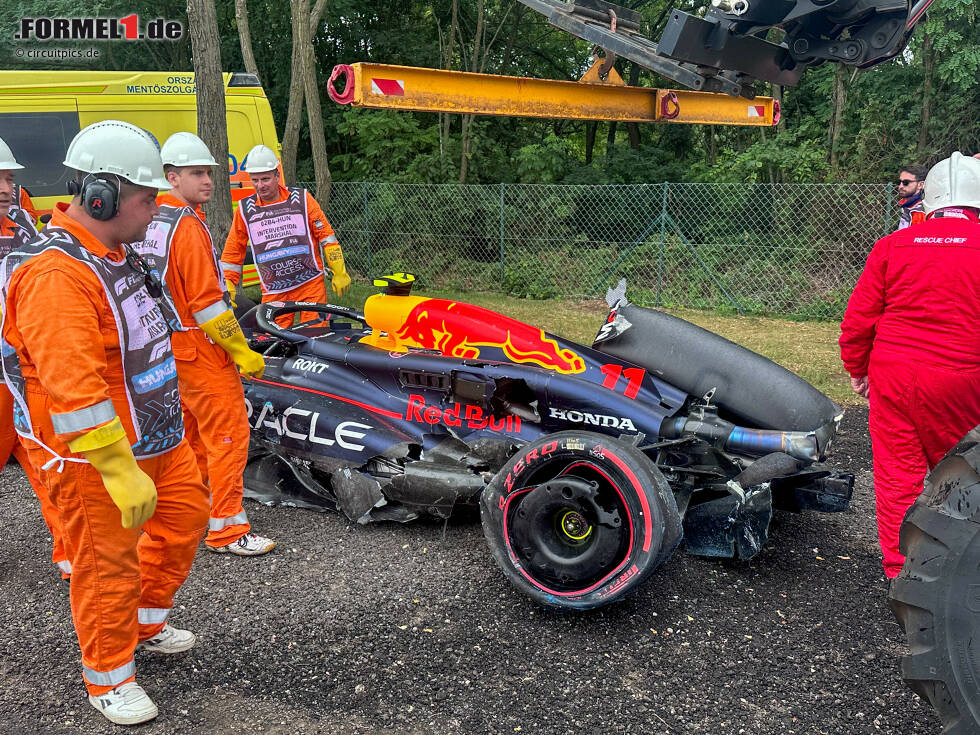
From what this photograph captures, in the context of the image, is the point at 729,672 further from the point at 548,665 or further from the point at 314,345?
the point at 314,345

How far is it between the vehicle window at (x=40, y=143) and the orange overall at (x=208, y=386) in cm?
643

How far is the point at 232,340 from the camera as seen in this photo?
13.1ft

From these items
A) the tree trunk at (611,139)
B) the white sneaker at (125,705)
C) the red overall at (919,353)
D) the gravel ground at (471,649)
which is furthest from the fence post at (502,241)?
the white sneaker at (125,705)

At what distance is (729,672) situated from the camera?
3152mm

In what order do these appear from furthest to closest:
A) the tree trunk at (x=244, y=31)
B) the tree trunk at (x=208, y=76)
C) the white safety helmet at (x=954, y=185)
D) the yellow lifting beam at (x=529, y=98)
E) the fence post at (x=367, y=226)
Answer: the fence post at (x=367, y=226) → the tree trunk at (x=244, y=31) → the tree trunk at (x=208, y=76) → the yellow lifting beam at (x=529, y=98) → the white safety helmet at (x=954, y=185)

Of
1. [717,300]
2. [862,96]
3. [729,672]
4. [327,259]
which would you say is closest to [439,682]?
[729,672]

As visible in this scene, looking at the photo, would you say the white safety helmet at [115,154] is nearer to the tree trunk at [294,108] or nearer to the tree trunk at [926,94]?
the tree trunk at [294,108]

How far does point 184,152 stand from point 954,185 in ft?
12.1

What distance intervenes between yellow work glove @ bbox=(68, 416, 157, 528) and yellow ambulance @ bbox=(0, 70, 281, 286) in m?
7.57

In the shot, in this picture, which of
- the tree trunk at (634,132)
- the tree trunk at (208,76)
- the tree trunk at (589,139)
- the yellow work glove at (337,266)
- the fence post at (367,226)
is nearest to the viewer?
the yellow work glove at (337,266)

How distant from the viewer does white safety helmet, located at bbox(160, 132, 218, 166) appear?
436 cm

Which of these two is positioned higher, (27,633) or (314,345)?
(314,345)

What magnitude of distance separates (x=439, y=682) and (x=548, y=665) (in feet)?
1.42

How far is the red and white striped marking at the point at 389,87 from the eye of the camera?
17.6 feet
